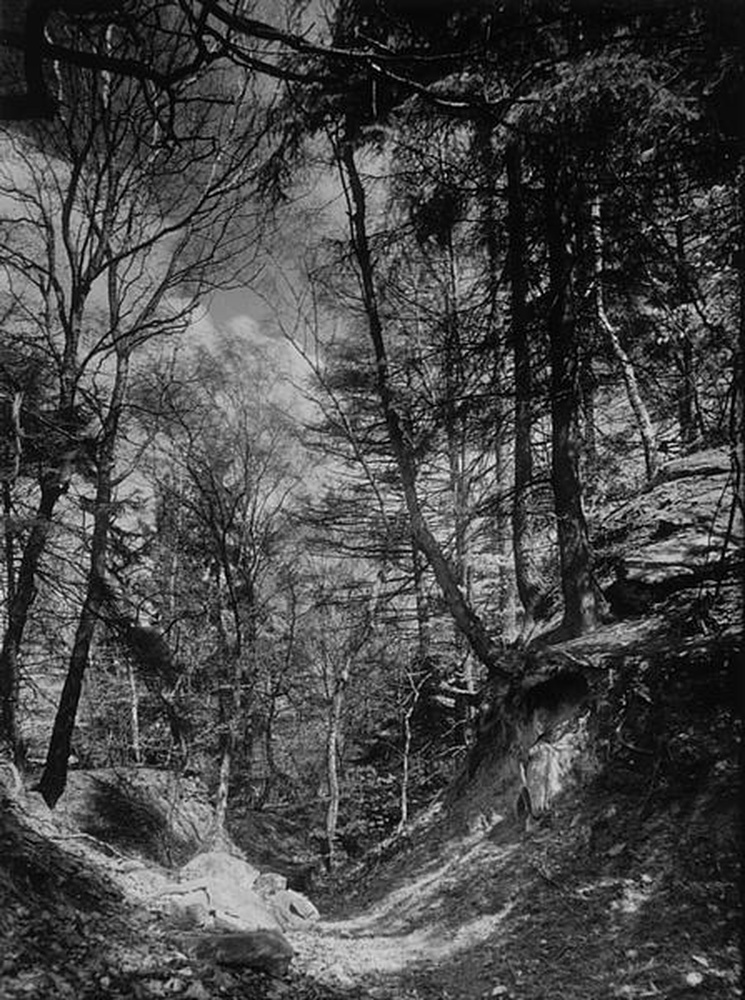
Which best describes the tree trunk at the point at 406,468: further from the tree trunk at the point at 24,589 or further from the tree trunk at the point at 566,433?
the tree trunk at the point at 24,589

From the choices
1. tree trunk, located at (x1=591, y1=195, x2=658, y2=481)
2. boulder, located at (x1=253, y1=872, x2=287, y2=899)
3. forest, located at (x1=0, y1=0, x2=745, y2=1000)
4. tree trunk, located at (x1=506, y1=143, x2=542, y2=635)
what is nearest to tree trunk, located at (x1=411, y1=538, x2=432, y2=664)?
forest, located at (x1=0, y1=0, x2=745, y2=1000)

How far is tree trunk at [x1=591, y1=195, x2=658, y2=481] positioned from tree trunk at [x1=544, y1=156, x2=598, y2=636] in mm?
322

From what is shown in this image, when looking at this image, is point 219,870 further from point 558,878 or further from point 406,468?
point 406,468

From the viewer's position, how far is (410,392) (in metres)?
7.06

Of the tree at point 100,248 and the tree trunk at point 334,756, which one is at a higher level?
the tree at point 100,248

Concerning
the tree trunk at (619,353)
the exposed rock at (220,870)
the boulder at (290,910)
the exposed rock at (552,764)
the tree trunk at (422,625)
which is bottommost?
the boulder at (290,910)

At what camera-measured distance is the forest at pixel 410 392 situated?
330cm

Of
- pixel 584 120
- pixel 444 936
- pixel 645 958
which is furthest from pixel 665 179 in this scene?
pixel 444 936

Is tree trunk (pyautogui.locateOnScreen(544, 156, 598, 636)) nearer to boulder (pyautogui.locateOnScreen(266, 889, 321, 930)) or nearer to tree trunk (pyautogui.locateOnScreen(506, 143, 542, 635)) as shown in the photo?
tree trunk (pyautogui.locateOnScreen(506, 143, 542, 635))

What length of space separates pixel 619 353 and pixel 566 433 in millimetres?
1439

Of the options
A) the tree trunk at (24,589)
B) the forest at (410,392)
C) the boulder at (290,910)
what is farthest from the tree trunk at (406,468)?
the tree trunk at (24,589)

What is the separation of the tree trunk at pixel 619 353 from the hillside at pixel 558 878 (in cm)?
176

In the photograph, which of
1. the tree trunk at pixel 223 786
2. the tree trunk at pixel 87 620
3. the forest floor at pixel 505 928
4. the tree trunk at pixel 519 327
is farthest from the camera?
the tree trunk at pixel 223 786

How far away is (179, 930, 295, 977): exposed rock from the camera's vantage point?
2664mm
